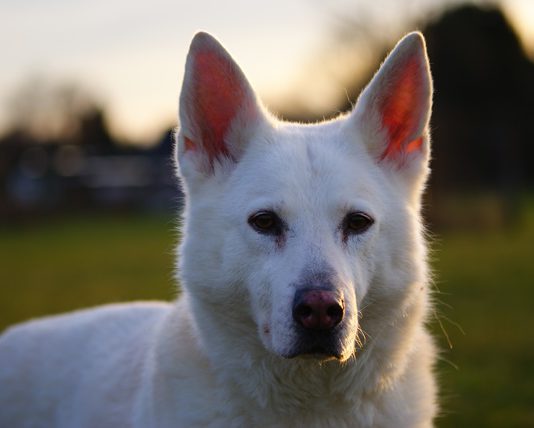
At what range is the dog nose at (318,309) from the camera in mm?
3182

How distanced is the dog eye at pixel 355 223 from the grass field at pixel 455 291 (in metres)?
0.53

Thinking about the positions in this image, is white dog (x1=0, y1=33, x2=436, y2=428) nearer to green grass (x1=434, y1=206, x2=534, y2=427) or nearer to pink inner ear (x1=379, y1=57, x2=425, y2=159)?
pink inner ear (x1=379, y1=57, x2=425, y2=159)

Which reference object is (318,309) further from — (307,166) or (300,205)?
(307,166)

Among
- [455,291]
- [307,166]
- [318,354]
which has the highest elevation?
[307,166]

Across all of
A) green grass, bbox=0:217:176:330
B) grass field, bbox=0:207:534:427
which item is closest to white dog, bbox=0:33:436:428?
grass field, bbox=0:207:534:427

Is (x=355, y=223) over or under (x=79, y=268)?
over

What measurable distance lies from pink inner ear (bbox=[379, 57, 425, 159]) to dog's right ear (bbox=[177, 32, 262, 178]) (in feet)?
2.27

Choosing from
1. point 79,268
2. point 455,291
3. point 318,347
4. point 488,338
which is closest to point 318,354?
point 318,347

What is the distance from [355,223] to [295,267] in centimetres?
43

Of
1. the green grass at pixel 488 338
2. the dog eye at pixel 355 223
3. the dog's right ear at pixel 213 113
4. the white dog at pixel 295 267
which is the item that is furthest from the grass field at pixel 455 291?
the dog's right ear at pixel 213 113

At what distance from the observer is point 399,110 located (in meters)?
4.09

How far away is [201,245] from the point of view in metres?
3.78

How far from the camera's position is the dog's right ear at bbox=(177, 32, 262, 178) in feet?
12.8

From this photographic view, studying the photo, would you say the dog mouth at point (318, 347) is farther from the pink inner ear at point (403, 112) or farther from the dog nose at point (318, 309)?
the pink inner ear at point (403, 112)
